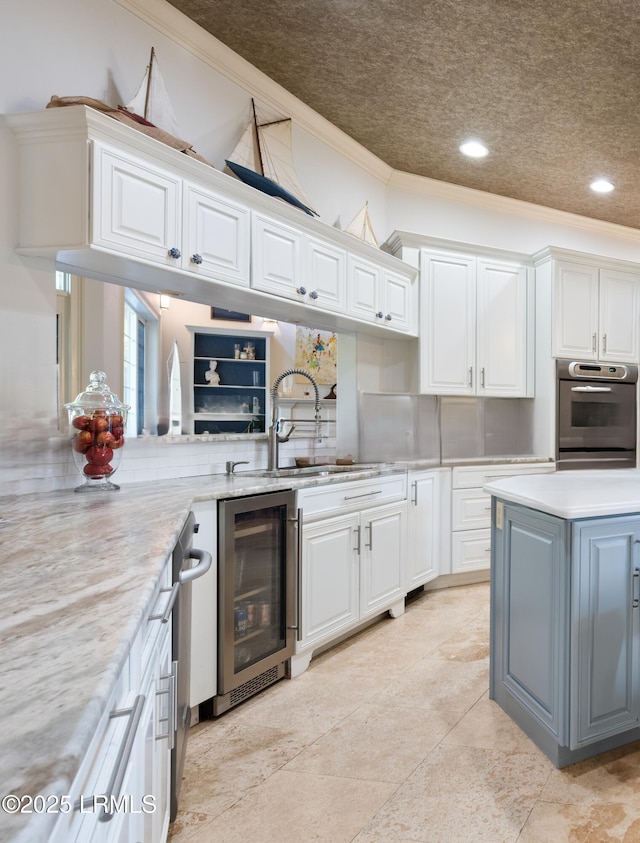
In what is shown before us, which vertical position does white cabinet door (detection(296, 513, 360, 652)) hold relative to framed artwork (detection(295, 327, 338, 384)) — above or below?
below

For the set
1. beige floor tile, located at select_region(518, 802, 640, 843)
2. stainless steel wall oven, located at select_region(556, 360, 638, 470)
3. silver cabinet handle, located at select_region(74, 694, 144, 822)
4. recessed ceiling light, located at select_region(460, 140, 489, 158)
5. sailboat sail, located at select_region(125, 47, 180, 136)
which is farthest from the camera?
stainless steel wall oven, located at select_region(556, 360, 638, 470)

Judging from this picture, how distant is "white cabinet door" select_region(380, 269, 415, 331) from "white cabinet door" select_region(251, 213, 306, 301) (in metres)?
0.82

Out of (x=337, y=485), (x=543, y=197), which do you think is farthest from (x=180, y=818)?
(x=543, y=197)

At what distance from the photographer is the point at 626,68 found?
8.91ft

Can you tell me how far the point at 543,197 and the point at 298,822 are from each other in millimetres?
4536

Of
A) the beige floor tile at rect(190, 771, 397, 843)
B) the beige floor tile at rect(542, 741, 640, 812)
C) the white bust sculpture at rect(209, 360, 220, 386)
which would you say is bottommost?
the beige floor tile at rect(190, 771, 397, 843)

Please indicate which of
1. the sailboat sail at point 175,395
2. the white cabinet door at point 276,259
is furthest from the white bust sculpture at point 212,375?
the white cabinet door at point 276,259

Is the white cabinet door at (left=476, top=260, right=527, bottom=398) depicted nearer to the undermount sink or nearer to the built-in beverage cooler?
the undermount sink

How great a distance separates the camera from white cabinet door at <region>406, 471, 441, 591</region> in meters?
3.27

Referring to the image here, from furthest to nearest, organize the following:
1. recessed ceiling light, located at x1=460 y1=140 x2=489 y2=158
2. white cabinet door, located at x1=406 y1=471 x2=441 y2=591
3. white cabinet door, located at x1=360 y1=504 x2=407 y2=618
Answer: recessed ceiling light, located at x1=460 y1=140 x2=489 y2=158 < white cabinet door, located at x1=406 y1=471 x2=441 y2=591 < white cabinet door, located at x1=360 y1=504 x2=407 y2=618

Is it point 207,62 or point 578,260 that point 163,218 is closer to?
point 207,62

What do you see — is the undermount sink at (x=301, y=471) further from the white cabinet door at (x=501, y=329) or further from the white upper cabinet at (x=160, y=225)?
the white cabinet door at (x=501, y=329)

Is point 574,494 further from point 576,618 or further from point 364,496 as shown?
point 364,496

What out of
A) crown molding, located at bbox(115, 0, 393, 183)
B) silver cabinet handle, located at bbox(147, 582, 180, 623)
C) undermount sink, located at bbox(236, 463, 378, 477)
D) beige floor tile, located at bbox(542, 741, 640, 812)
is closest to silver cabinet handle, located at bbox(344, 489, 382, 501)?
undermount sink, located at bbox(236, 463, 378, 477)
